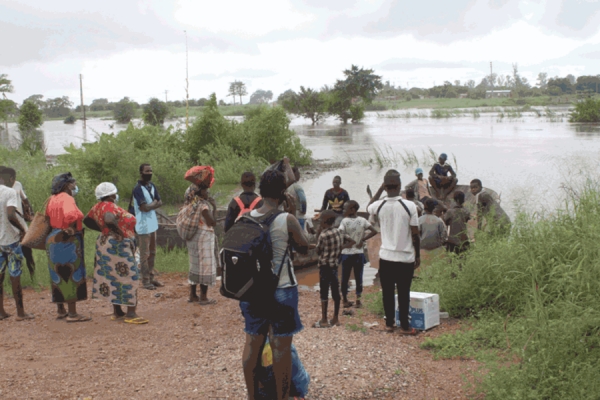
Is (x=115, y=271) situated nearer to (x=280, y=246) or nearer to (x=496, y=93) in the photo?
(x=280, y=246)

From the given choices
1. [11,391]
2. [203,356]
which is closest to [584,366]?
[203,356]

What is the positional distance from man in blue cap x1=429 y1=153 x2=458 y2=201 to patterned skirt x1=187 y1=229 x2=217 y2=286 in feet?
19.9

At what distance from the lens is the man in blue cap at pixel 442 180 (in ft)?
38.3

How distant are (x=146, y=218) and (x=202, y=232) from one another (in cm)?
108

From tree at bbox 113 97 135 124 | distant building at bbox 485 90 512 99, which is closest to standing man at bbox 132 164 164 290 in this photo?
tree at bbox 113 97 135 124

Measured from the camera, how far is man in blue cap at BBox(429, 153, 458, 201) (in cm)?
1169

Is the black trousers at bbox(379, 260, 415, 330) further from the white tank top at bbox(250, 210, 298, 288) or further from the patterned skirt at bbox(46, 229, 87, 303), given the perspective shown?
the patterned skirt at bbox(46, 229, 87, 303)

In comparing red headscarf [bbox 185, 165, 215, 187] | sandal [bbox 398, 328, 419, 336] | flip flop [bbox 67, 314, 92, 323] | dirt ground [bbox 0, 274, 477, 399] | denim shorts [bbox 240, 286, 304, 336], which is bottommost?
sandal [bbox 398, 328, 419, 336]

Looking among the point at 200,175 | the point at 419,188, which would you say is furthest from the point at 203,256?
the point at 419,188

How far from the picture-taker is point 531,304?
560 centimetres


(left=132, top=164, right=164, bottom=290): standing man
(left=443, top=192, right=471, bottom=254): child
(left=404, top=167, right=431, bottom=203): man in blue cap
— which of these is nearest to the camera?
(left=132, top=164, right=164, bottom=290): standing man

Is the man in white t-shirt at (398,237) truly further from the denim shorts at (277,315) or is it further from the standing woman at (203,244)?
the denim shorts at (277,315)

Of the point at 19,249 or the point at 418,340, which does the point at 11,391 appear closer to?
the point at 19,249

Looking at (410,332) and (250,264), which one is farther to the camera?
(410,332)
